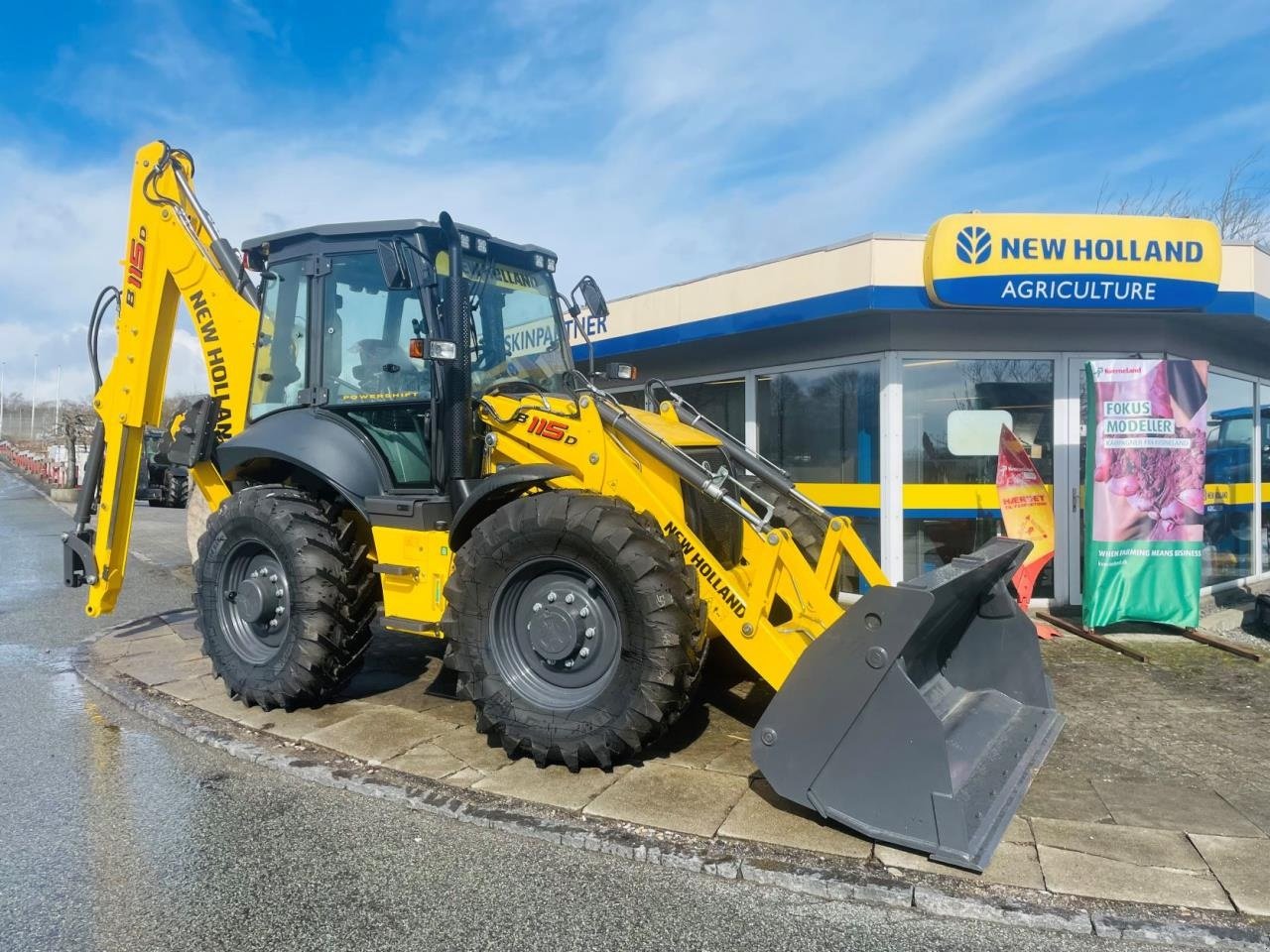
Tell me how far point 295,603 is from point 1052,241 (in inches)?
259

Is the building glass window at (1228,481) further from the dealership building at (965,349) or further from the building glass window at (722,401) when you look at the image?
the building glass window at (722,401)

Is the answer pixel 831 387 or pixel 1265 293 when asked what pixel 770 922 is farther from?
pixel 1265 293

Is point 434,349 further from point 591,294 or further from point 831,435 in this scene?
point 831,435

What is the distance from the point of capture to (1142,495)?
7.19 meters

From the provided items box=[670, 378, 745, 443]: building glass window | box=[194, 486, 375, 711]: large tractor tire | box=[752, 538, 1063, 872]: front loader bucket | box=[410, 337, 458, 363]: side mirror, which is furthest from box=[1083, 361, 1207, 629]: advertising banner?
box=[194, 486, 375, 711]: large tractor tire

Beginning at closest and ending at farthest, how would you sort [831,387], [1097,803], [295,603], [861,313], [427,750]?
[1097,803] → [427,750] → [295,603] → [861,313] → [831,387]

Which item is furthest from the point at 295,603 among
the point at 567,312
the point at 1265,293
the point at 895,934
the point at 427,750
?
the point at 1265,293

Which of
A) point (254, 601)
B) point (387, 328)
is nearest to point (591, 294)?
point (387, 328)

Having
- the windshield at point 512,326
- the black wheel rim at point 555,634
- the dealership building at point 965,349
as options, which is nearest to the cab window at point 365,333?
the windshield at point 512,326

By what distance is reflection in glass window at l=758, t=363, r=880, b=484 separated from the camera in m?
8.33

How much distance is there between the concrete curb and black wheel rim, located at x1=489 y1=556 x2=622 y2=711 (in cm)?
58

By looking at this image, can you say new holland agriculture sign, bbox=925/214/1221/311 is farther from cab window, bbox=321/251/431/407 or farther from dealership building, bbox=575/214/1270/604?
cab window, bbox=321/251/431/407

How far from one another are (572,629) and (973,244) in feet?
17.5

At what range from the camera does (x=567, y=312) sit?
573 cm
